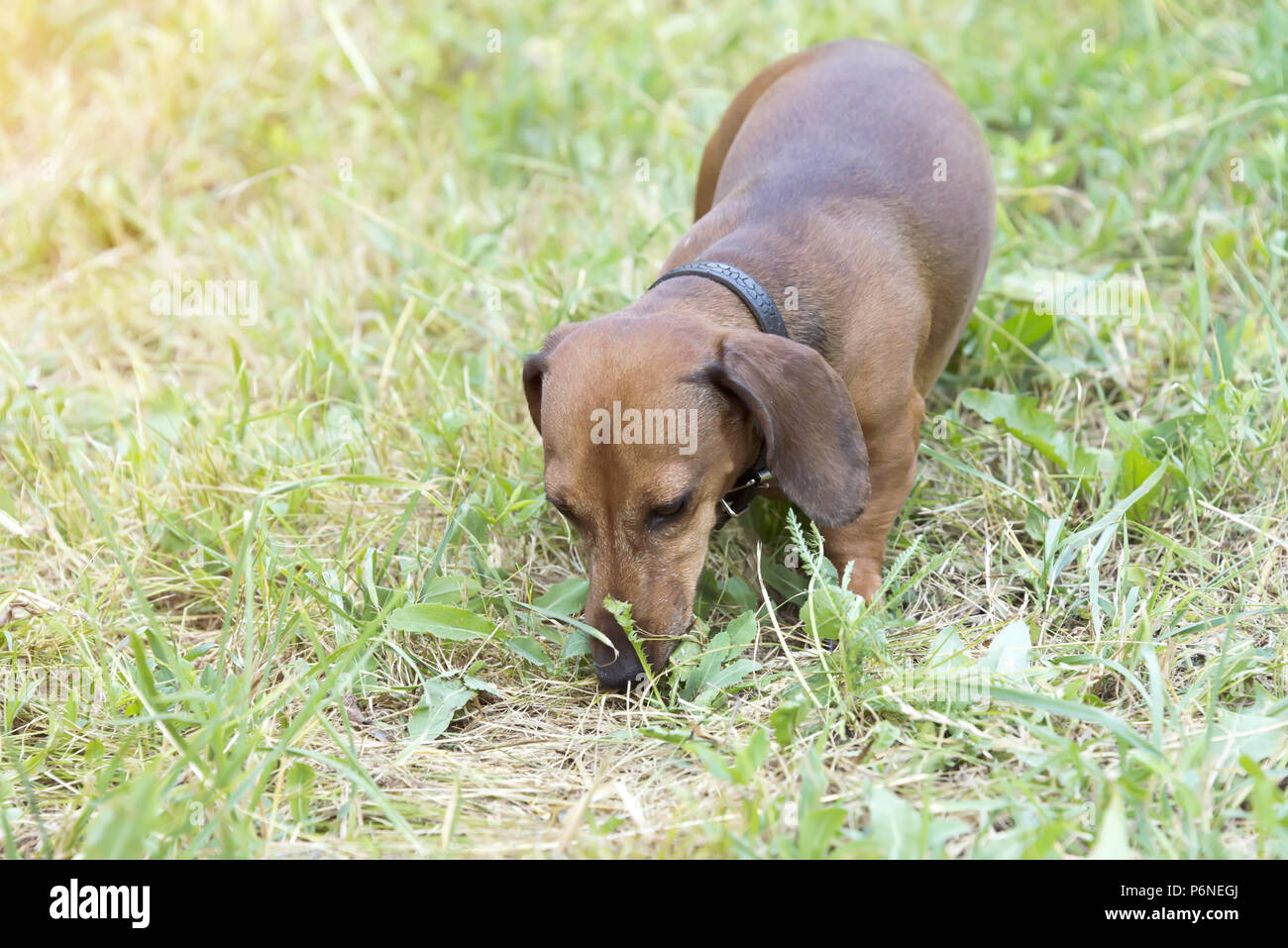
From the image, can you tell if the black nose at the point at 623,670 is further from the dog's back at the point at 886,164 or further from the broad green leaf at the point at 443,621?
the dog's back at the point at 886,164

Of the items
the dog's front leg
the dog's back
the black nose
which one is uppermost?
the dog's back

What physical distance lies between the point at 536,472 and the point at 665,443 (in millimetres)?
1062

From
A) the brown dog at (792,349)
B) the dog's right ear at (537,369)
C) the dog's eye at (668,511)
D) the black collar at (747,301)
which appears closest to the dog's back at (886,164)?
the brown dog at (792,349)

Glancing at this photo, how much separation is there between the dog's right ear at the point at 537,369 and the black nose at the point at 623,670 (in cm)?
60

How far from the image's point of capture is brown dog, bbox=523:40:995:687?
8.89 ft

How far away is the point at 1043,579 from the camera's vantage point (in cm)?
310

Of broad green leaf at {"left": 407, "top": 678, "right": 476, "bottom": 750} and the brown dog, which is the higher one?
the brown dog

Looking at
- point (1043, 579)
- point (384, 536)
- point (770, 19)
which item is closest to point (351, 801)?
point (384, 536)

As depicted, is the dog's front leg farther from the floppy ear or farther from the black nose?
the black nose

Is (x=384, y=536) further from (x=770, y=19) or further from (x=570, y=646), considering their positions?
(x=770, y=19)

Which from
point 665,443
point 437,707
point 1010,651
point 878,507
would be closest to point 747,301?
point 665,443

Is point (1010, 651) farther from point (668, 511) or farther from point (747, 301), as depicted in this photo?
point (747, 301)

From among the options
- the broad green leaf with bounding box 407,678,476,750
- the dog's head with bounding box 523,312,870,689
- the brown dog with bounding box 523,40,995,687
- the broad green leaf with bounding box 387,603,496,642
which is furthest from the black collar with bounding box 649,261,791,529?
the broad green leaf with bounding box 407,678,476,750

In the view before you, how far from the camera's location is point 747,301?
2990 mm
